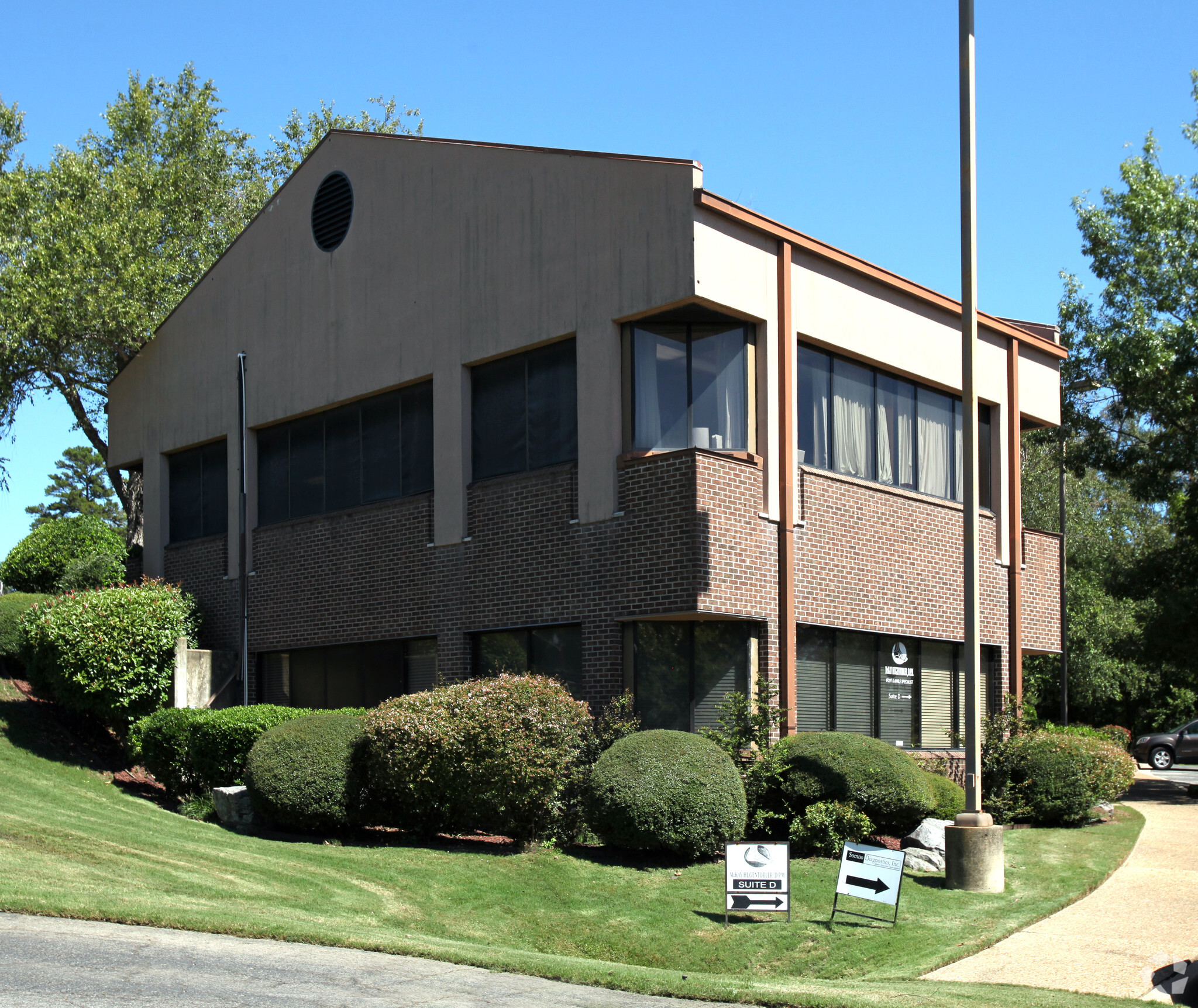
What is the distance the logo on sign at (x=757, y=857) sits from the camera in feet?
39.6

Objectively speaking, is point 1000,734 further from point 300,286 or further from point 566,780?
point 300,286

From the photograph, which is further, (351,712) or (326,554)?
(326,554)

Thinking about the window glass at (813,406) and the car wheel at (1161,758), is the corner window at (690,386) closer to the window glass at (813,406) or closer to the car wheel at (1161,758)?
the window glass at (813,406)

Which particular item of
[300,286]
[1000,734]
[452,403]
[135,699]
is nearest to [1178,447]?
[1000,734]

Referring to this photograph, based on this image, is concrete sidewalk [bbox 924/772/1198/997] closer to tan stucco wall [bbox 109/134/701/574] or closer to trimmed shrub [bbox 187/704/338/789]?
tan stucco wall [bbox 109/134/701/574]

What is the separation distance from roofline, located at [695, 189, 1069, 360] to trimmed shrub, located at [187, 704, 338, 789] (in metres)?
9.10

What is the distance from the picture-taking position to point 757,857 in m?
12.1

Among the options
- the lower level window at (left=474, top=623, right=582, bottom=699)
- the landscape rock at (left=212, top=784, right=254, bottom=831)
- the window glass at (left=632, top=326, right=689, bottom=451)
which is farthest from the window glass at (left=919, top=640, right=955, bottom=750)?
the landscape rock at (left=212, top=784, right=254, bottom=831)

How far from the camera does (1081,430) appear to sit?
98.6 feet

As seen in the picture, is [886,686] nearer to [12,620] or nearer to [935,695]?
[935,695]

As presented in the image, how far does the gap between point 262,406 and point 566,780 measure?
440 inches

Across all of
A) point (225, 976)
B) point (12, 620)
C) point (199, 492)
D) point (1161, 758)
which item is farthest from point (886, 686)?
point (1161, 758)

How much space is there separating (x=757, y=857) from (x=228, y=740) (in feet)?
30.4

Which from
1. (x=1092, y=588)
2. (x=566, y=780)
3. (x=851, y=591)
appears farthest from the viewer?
(x=1092, y=588)
